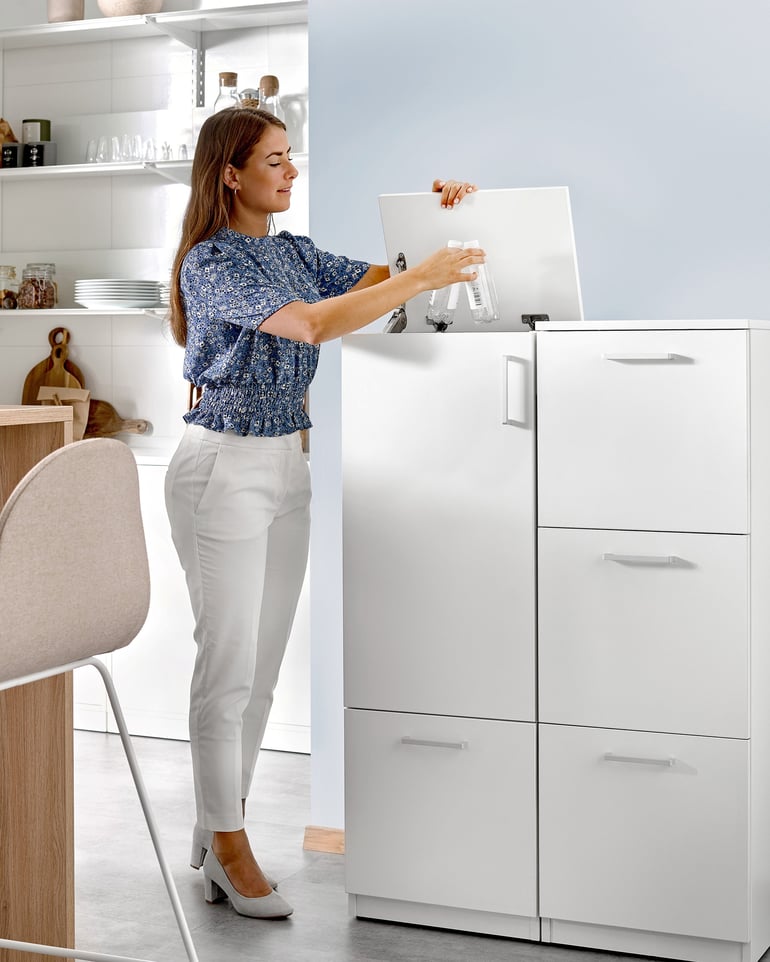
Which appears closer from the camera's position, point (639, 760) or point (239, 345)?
point (639, 760)

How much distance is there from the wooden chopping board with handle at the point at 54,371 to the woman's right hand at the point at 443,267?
2.16 metres

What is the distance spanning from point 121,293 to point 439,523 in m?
1.90

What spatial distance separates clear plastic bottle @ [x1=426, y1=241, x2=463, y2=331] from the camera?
7.74 ft

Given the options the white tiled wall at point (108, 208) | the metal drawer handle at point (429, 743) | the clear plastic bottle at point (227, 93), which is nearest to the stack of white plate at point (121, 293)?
the white tiled wall at point (108, 208)

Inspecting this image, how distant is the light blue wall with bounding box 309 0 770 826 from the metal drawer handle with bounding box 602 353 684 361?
0.37 meters

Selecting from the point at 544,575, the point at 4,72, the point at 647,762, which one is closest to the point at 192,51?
the point at 4,72

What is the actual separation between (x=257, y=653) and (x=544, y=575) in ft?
2.16

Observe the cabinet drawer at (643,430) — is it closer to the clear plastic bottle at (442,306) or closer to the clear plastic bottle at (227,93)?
the clear plastic bottle at (442,306)

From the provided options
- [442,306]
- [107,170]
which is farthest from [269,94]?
[442,306]

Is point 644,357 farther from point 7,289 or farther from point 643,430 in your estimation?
point 7,289

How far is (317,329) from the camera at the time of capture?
220cm

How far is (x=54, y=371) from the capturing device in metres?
4.09

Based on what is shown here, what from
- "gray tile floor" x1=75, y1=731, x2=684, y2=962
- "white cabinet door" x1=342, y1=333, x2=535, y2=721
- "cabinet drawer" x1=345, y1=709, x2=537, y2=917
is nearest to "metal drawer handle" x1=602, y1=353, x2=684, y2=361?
"white cabinet door" x1=342, y1=333, x2=535, y2=721

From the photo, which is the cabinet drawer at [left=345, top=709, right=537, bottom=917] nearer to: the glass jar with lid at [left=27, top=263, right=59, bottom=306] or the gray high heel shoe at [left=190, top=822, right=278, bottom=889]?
the gray high heel shoe at [left=190, top=822, right=278, bottom=889]
